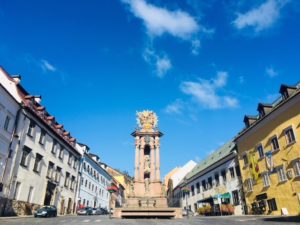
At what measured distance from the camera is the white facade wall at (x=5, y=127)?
78.6 ft

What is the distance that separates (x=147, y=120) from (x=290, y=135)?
65.9 feet

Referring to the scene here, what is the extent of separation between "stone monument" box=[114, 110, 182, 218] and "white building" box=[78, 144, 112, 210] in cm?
1391

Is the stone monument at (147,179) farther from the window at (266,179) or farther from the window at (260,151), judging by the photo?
the window at (260,151)

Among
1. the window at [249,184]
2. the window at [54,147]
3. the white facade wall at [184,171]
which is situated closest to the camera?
the window at [249,184]

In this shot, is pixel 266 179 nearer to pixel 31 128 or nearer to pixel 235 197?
pixel 235 197

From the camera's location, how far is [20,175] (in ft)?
87.2

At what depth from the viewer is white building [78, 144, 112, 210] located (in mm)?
45688

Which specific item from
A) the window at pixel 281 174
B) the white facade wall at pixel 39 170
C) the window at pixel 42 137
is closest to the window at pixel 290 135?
the window at pixel 281 174

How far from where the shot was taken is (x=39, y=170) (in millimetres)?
30656

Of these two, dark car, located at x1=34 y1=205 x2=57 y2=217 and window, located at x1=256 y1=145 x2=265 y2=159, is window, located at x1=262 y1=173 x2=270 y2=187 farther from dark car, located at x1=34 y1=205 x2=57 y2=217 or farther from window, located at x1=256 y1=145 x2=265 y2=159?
dark car, located at x1=34 y1=205 x2=57 y2=217

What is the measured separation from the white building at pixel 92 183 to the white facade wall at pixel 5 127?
2097cm

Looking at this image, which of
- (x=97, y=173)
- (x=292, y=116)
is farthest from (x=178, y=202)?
(x=292, y=116)

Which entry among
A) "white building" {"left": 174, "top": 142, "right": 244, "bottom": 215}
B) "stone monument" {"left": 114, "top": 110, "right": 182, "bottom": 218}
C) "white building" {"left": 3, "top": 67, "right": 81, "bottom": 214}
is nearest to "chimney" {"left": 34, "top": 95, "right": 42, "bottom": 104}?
"white building" {"left": 3, "top": 67, "right": 81, "bottom": 214}

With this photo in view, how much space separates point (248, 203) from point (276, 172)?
7.00 m
